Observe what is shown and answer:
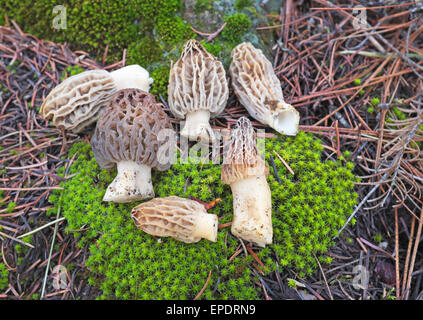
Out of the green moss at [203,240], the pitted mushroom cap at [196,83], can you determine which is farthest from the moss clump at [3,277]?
the pitted mushroom cap at [196,83]

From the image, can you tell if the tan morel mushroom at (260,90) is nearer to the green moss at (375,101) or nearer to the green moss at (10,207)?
the green moss at (375,101)

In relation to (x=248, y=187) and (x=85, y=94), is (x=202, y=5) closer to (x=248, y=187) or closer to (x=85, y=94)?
(x=85, y=94)

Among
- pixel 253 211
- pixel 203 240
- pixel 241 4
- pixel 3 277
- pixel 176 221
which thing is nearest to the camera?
pixel 176 221

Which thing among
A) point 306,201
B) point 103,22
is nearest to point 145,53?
point 103,22

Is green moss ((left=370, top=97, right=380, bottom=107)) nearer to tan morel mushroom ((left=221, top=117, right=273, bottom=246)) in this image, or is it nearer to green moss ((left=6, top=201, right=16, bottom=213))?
tan morel mushroom ((left=221, top=117, right=273, bottom=246))

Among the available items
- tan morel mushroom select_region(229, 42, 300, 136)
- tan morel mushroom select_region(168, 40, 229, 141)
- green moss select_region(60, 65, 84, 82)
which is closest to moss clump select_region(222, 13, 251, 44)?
tan morel mushroom select_region(229, 42, 300, 136)
